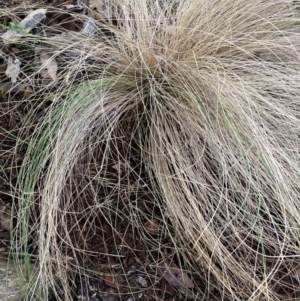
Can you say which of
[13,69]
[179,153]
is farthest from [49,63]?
[179,153]

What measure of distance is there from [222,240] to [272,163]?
0.90ft

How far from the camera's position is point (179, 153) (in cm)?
149

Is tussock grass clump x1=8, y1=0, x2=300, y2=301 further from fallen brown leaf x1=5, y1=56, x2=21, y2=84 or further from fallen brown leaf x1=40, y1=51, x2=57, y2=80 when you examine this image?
fallen brown leaf x1=5, y1=56, x2=21, y2=84

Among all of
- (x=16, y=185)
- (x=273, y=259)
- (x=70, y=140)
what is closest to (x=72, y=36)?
(x=70, y=140)

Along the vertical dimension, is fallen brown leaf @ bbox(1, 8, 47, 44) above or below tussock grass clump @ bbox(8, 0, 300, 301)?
above

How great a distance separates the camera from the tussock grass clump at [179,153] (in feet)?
4.59

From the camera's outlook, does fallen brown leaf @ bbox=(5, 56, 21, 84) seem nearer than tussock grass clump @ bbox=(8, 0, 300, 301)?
No

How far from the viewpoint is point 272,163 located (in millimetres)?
1404

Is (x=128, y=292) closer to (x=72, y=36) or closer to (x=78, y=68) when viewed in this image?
(x=78, y=68)

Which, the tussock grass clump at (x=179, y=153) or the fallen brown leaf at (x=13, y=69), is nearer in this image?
the tussock grass clump at (x=179, y=153)

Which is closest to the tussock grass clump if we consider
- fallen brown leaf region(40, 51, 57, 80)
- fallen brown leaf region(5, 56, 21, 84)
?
fallen brown leaf region(40, 51, 57, 80)

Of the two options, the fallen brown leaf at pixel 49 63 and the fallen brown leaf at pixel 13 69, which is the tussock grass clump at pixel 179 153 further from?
the fallen brown leaf at pixel 13 69

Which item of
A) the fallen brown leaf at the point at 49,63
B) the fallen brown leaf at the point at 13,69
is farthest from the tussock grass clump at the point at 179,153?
the fallen brown leaf at the point at 13,69

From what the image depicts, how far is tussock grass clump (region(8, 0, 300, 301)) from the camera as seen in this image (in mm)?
1399
